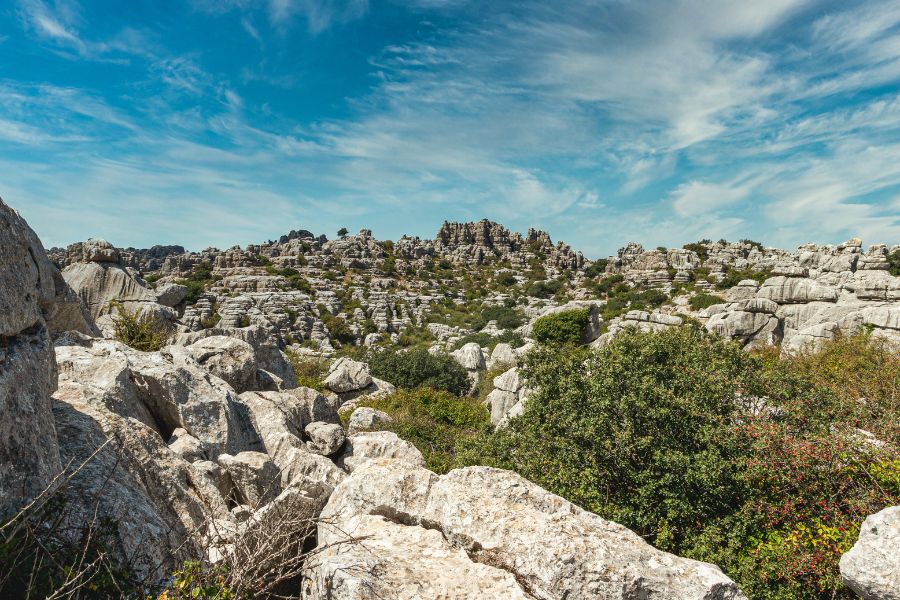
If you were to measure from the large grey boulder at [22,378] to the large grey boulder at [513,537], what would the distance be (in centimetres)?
218

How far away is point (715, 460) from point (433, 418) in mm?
15519

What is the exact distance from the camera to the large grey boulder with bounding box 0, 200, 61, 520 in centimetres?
342

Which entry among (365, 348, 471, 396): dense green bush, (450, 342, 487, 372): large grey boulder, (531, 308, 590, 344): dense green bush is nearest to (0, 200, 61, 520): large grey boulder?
(365, 348, 471, 396): dense green bush

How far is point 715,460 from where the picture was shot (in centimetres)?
735

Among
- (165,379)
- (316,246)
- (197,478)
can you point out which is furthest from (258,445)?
(316,246)

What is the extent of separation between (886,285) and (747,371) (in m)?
24.3

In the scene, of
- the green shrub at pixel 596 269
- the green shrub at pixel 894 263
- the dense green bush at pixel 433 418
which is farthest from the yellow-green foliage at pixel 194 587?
the green shrub at pixel 596 269

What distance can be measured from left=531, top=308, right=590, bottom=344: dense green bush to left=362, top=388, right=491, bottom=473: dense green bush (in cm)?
991

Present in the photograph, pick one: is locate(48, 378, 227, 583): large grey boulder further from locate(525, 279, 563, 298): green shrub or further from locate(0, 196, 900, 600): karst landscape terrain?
locate(525, 279, 563, 298): green shrub

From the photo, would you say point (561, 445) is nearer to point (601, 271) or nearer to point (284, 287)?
point (284, 287)

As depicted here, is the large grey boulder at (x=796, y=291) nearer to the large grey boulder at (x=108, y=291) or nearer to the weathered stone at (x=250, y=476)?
the weathered stone at (x=250, y=476)

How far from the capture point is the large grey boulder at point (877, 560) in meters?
4.17

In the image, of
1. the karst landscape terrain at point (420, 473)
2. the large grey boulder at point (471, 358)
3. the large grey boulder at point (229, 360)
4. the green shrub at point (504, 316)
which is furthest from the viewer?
the green shrub at point (504, 316)

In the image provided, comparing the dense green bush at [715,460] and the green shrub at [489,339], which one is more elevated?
the green shrub at [489,339]
